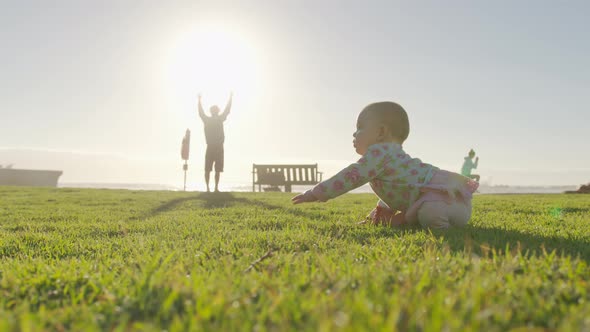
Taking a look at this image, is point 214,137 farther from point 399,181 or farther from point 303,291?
point 303,291

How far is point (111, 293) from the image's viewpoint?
161cm

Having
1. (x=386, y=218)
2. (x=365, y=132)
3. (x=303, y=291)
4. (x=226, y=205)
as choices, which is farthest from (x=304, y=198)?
(x=226, y=205)

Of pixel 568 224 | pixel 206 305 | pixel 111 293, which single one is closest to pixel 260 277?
pixel 206 305

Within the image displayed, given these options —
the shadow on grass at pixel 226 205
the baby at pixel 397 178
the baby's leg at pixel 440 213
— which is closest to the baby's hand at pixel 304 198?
the baby at pixel 397 178

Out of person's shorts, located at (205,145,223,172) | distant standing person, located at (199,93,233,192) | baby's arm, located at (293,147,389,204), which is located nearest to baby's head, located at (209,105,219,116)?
distant standing person, located at (199,93,233,192)

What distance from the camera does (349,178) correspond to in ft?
11.8

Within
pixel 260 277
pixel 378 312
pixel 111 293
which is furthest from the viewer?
pixel 260 277

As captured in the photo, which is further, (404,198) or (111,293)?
(404,198)

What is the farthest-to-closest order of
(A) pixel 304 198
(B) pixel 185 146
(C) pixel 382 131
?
(B) pixel 185 146 < (C) pixel 382 131 < (A) pixel 304 198

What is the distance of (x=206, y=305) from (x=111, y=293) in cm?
53

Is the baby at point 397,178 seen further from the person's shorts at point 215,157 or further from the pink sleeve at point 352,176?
the person's shorts at point 215,157

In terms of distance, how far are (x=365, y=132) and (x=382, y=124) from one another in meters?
0.17

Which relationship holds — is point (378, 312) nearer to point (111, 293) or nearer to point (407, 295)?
point (407, 295)

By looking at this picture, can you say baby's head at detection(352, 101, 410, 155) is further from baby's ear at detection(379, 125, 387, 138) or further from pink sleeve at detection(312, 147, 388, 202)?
pink sleeve at detection(312, 147, 388, 202)
